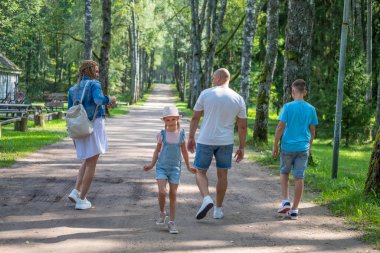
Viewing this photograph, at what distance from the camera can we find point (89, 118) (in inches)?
287

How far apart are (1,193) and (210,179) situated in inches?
156

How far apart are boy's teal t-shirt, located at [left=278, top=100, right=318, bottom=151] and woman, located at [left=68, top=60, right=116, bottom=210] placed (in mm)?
2457

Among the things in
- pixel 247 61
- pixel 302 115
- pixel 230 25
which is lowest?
pixel 302 115

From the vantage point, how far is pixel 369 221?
6.86 metres

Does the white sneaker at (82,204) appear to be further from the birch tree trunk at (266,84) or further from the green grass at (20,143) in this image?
the birch tree trunk at (266,84)

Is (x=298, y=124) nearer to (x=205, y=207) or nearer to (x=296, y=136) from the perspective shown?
(x=296, y=136)

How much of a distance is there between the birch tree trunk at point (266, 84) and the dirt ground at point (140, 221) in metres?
6.94

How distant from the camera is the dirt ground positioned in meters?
5.63

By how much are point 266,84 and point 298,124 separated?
10051mm

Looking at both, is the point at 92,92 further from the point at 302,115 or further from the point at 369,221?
the point at 369,221

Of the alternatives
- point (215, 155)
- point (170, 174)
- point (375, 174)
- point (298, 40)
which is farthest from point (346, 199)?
point (298, 40)

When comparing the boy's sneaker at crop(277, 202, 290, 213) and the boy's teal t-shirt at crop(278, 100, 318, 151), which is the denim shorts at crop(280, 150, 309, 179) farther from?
the boy's sneaker at crop(277, 202, 290, 213)

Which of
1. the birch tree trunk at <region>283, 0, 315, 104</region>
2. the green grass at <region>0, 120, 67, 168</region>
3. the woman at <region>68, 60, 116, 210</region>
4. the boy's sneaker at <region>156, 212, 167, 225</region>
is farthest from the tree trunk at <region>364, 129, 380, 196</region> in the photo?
the green grass at <region>0, 120, 67, 168</region>

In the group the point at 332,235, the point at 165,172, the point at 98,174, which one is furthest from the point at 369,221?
the point at 98,174
